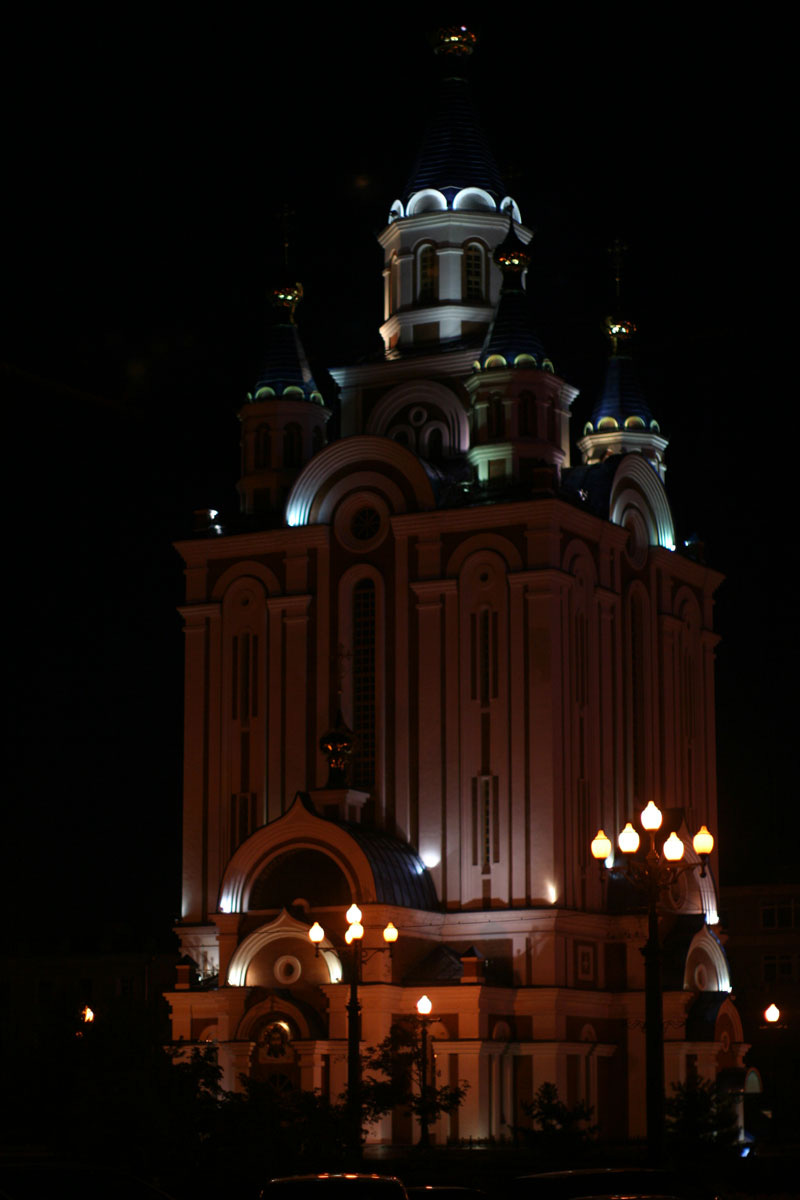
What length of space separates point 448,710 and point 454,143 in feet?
50.3

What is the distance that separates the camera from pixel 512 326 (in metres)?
49.7

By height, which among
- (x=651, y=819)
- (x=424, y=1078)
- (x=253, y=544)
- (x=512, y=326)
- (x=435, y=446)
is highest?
(x=512, y=326)

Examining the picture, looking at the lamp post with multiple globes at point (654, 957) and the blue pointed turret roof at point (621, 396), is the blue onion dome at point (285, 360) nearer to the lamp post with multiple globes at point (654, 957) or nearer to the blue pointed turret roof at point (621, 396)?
the blue pointed turret roof at point (621, 396)

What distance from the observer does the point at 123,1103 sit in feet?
94.6

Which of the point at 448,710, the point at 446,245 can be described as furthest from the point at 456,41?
the point at 448,710

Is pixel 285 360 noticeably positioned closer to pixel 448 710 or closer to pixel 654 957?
pixel 448 710

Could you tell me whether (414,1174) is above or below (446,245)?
below

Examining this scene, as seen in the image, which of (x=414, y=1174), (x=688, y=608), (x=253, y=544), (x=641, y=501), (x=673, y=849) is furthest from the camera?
(x=688, y=608)

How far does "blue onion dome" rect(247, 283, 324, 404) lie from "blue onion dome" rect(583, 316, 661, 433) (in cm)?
764

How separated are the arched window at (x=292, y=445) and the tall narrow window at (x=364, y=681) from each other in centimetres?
417

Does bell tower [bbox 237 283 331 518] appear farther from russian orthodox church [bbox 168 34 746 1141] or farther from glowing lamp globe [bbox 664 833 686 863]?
glowing lamp globe [bbox 664 833 686 863]

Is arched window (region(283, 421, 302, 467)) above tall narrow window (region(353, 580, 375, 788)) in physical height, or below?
above

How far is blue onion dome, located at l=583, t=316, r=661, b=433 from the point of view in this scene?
5575cm

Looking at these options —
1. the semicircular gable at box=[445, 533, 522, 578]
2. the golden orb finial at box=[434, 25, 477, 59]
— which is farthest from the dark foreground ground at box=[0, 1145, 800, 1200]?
the golden orb finial at box=[434, 25, 477, 59]
